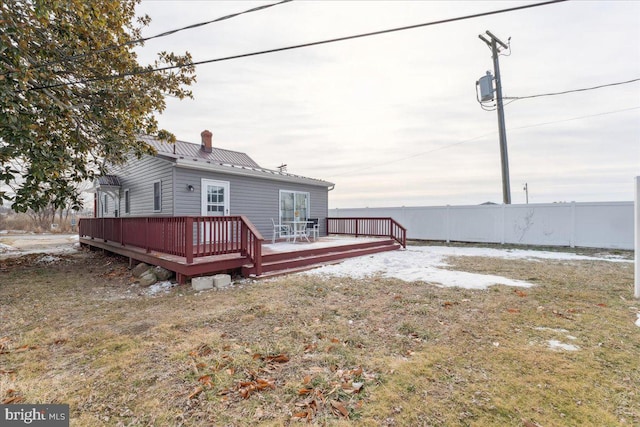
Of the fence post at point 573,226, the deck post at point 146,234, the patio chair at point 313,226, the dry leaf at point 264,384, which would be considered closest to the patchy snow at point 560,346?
the dry leaf at point 264,384

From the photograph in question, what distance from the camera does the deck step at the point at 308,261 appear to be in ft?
20.6

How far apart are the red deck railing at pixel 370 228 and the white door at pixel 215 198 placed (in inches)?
214

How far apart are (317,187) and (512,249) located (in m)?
8.10

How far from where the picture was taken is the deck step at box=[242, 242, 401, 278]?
6283 mm

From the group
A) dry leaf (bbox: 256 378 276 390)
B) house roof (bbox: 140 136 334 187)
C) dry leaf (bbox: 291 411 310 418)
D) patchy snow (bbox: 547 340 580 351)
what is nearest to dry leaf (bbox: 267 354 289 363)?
dry leaf (bbox: 256 378 276 390)

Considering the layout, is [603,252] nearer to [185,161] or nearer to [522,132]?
[522,132]

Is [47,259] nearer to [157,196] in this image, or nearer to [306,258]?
[157,196]

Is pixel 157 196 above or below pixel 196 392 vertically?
above

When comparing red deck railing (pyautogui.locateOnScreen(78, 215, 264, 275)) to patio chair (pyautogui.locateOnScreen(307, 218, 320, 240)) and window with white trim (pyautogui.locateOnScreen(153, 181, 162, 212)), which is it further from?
patio chair (pyautogui.locateOnScreen(307, 218, 320, 240))

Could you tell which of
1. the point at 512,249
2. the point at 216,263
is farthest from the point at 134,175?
the point at 512,249

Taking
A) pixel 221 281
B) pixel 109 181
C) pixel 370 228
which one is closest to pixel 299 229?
pixel 370 228

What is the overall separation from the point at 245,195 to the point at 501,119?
11.0m

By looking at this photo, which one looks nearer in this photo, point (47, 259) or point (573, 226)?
point (47, 259)

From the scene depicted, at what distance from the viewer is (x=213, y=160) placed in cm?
1224
